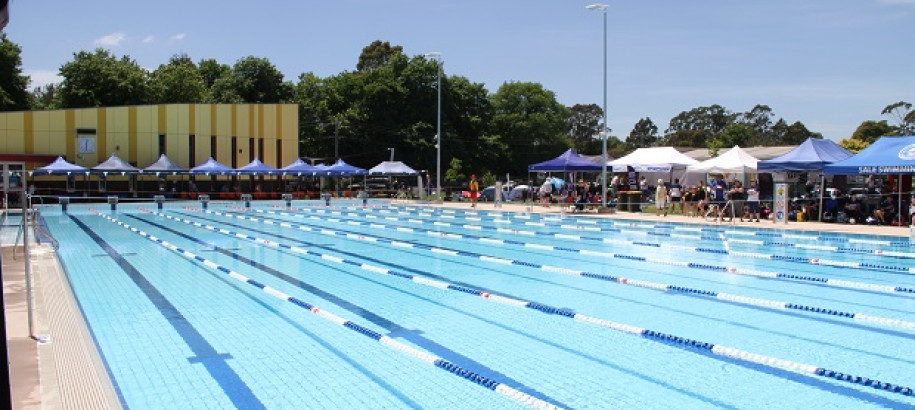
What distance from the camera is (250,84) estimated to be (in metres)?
53.4

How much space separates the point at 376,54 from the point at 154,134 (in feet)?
127

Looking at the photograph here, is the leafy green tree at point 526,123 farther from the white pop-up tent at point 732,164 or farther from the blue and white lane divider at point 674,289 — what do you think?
the blue and white lane divider at point 674,289

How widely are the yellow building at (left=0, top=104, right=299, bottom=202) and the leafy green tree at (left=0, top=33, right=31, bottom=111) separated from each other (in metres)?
9.43

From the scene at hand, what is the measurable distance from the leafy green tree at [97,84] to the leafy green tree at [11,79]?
3001 mm

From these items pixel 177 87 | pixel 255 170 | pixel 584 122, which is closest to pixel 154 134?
pixel 255 170

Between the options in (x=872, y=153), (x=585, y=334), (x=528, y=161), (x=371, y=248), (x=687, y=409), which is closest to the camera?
(x=687, y=409)

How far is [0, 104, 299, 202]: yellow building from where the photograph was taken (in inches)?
1448

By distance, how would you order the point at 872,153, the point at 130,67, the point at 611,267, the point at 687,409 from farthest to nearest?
the point at 130,67, the point at 872,153, the point at 611,267, the point at 687,409

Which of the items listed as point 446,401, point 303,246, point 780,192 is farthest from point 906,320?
point 780,192

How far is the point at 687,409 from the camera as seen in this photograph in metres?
4.73

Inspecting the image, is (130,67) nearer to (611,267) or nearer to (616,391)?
(611,267)

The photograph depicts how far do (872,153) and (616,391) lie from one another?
1698 centimetres

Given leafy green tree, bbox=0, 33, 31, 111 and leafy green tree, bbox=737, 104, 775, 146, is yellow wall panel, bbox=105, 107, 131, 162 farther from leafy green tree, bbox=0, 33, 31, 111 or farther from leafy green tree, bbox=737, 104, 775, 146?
leafy green tree, bbox=737, 104, 775, 146

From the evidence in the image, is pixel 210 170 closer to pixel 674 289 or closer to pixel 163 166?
pixel 163 166
